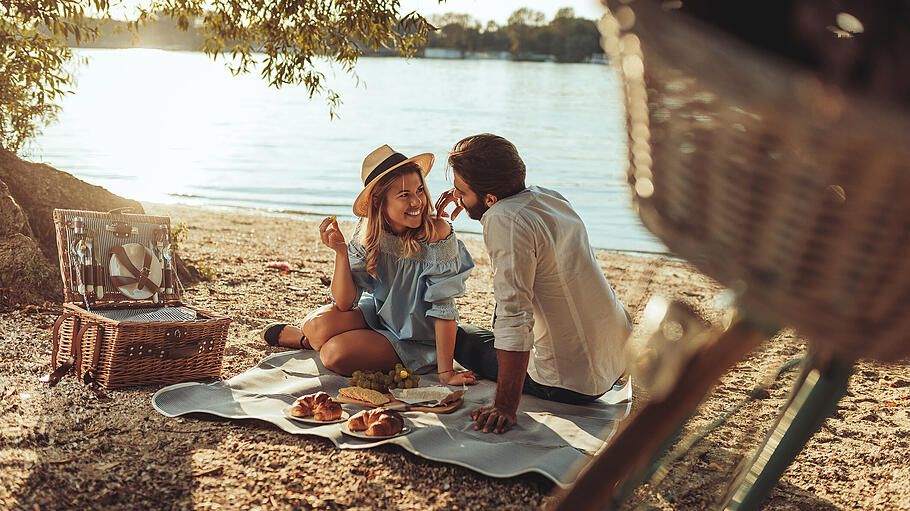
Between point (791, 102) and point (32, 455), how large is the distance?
3.24m

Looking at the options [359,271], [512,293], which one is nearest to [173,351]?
[359,271]

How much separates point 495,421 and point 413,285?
110 cm

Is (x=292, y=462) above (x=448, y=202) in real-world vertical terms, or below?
below

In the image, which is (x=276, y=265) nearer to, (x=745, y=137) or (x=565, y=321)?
(x=565, y=321)

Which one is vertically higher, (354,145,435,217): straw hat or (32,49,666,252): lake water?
(354,145,435,217): straw hat

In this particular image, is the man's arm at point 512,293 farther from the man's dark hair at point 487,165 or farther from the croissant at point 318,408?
the croissant at point 318,408

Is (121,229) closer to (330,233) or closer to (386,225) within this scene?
(330,233)

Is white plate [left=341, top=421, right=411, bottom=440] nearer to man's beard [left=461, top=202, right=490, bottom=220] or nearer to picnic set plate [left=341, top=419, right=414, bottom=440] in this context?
picnic set plate [left=341, top=419, right=414, bottom=440]

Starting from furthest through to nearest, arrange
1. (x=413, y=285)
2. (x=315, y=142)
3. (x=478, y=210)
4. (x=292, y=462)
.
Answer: (x=315, y=142) < (x=413, y=285) < (x=478, y=210) < (x=292, y=462)

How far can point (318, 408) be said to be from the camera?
3480 millimetres

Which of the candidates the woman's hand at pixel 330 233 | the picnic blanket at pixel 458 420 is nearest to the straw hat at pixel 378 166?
the woman's hand at pixel 330 233

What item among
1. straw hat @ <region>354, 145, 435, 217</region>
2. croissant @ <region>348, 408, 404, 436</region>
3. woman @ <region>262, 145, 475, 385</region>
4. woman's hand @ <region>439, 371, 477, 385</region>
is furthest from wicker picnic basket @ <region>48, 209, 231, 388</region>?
woman's hand @ <region>439, 371, 477, 385</region>

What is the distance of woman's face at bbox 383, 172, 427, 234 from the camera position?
13.6 ft

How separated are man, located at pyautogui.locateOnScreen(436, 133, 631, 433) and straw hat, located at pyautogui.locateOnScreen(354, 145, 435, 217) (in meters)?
0.51
